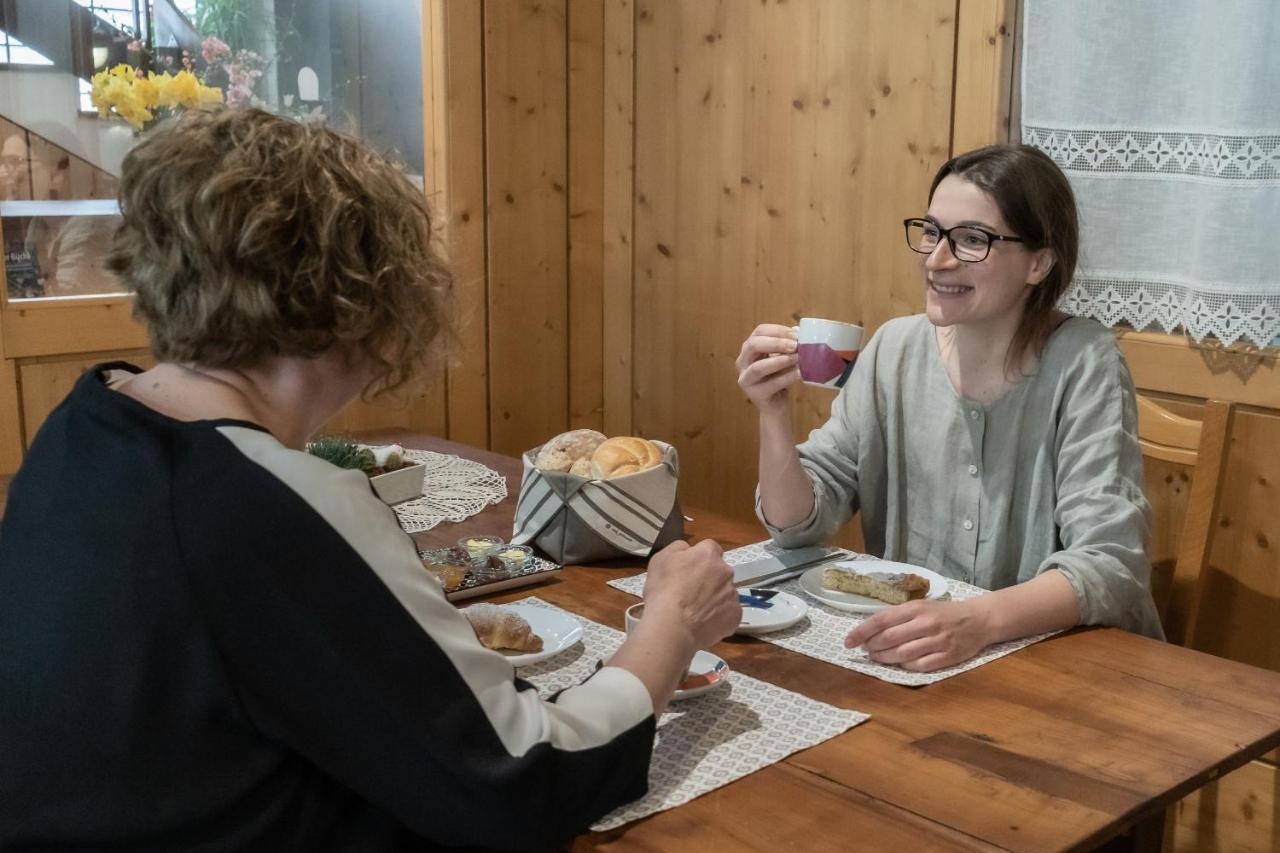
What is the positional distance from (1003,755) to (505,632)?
1.81 ft

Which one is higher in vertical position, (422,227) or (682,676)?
(422,227)

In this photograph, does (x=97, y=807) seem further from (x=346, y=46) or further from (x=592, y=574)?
(x=346, y=46)

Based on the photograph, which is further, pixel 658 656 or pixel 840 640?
pixel 840 640

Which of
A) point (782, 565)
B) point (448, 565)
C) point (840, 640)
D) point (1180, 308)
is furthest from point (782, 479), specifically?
point (1180, 308)

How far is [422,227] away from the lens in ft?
3.72

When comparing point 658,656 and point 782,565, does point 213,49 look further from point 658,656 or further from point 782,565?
point 658,656

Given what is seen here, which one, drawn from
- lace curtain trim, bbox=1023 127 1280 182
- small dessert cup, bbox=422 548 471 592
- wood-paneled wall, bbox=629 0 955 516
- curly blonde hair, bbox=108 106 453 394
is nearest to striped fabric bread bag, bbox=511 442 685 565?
small dessert cup, bbox=422 548 471 592

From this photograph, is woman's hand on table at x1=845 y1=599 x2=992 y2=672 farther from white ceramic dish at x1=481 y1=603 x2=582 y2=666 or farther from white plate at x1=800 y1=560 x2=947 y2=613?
white ceramic dish at x1=481 y1=603 x2=582 y2=666

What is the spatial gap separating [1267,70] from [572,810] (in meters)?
1.95

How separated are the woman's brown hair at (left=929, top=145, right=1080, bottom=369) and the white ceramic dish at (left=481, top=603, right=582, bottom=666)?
0.83 metres

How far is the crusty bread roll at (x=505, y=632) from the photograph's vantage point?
145 cm

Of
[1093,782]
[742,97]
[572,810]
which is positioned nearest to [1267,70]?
[742,97]

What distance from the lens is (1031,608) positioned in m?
1.57

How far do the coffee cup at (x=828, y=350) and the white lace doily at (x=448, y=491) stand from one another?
680 millimetres
